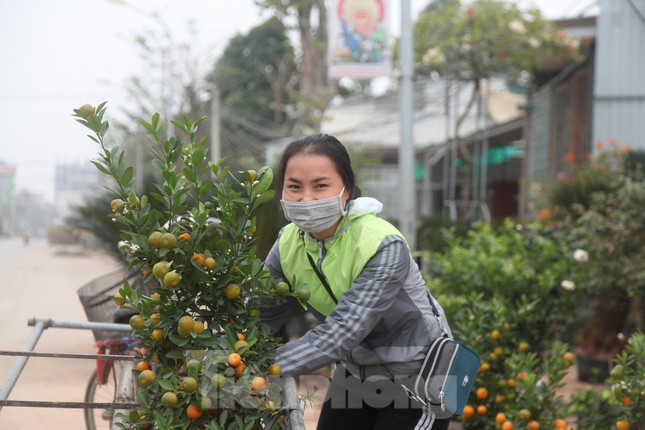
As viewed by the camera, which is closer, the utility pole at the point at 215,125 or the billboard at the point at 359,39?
the billboard at the point at 359,39

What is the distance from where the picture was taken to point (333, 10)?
8.66m

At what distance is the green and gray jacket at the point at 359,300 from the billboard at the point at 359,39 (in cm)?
648

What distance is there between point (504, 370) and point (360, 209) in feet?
8.11

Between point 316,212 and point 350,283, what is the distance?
0.22m

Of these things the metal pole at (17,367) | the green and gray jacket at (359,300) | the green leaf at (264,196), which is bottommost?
the metal pole at (17,367)

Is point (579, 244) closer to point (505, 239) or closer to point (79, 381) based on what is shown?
point (505, 239)

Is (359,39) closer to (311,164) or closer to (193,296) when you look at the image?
(311,164)

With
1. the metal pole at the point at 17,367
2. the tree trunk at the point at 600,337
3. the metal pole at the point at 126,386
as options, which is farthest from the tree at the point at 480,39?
the metal pole at the point at 17,367

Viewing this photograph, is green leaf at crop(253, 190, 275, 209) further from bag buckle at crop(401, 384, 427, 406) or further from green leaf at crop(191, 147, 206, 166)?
bag buckle at crop(401, 384, 427, 406)

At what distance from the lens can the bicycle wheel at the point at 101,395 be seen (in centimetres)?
357

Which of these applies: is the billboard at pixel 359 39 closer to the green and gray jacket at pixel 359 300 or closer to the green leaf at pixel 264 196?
the green and gray jacket at pixel 359 300

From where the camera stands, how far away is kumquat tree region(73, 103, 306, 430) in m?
1.82

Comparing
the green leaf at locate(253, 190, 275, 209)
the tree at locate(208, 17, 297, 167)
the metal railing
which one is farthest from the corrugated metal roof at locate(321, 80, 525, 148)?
the green leaf at locate(253, 190, 275, 209)

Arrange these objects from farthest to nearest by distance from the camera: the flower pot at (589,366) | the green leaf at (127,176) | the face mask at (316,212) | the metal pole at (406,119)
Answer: the metal pole at (406,119) → the flower pot at (589,366) → the face mask at (316,212) → the green leaf at (127,176)
